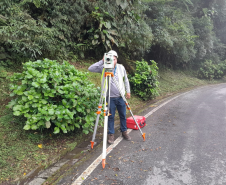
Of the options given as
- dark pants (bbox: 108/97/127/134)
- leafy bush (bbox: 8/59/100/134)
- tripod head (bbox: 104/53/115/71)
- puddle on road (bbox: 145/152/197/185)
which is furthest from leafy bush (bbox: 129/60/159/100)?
puddle on road (bbox: 145/152/197/185)

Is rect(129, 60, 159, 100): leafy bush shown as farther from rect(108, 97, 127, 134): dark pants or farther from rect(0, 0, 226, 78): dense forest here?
rect(108, 97, 127, 134): dark pants

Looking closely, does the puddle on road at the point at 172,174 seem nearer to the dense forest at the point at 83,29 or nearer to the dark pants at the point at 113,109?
the dark pants at the point at 113,109

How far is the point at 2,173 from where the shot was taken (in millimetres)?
2965

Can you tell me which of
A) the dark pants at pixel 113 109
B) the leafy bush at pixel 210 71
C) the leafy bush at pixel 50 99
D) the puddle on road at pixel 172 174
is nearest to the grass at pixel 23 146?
the leafy bush at pixel 50 99

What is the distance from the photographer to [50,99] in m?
4.20

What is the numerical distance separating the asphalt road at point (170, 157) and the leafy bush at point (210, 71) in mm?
17806

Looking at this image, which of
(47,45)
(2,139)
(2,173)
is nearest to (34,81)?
(2,139)

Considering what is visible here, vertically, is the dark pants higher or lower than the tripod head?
lower

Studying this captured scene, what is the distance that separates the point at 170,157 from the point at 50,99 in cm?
280

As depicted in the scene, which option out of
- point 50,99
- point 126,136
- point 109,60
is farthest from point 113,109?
point 50,99

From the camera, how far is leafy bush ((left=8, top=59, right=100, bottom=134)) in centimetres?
377

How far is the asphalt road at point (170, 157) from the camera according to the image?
3.11 metres

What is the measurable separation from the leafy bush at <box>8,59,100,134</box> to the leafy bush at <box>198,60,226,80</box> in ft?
68.7

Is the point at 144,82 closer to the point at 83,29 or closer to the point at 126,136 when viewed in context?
the point at 83,29
